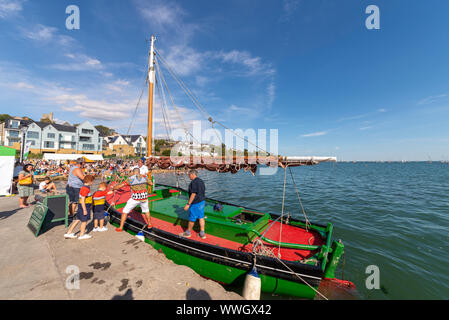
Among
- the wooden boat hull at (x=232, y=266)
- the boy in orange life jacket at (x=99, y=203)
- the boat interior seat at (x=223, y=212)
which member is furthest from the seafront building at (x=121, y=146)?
the wooden boat hull at (x=232, y=266)

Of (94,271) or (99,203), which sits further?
(99,203)

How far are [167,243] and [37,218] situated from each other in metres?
4.35

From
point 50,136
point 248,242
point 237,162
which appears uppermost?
point 50,136

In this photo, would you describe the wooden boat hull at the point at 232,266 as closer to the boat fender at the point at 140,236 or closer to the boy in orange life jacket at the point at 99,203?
the boat fender at the point at 140,236

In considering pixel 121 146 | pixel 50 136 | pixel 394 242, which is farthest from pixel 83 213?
pixel 121 146

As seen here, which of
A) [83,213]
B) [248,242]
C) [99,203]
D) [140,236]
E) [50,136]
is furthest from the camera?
[50,136]

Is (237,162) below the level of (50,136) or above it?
below

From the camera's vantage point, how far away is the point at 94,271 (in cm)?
379

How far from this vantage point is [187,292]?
3357 mm

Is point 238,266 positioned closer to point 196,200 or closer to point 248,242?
point 248,242

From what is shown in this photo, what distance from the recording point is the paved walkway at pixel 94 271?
3.23m

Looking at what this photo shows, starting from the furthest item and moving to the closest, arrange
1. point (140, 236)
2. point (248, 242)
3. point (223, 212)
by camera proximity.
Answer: point (223, 212) → point (140, 236) → point (248, 242)

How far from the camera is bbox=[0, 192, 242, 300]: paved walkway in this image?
3.23 meters
